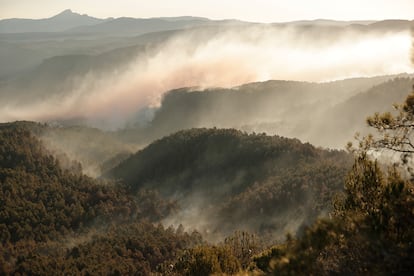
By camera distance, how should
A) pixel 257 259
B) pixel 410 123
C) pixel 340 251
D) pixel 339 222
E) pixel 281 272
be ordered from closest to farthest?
pixel 281 272 → pixel 339 222 → pixel 340 251 → pixel 410 123 → pixel 257 259

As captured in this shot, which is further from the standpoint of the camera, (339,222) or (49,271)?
(49,271)

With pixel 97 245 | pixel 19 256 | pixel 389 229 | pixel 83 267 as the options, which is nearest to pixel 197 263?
pixel 389 229

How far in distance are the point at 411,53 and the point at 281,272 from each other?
1840cm

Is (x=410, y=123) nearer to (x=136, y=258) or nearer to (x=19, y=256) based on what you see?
(x=136, y=258)

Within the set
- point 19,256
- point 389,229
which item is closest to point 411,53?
point 389,229

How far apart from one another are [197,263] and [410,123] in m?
36.0

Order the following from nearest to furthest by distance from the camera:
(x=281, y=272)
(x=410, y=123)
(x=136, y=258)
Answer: (x=281, y=272), (x=410, y=123), (x=136, y=258)

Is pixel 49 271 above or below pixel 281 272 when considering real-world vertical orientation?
below

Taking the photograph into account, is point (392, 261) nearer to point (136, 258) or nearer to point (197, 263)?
point (197, 263)

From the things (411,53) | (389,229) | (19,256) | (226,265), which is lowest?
(19,256)

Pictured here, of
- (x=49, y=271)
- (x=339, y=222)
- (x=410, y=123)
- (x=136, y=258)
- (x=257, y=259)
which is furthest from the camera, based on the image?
(x=136, y=258)

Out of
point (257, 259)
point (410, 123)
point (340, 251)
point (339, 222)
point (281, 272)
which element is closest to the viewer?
point (281, 272)

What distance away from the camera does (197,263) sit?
60219 millimetres

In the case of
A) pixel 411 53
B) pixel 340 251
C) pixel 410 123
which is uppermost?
pixel 411 53
